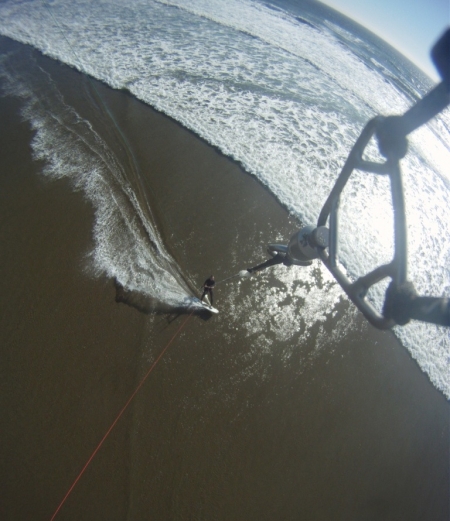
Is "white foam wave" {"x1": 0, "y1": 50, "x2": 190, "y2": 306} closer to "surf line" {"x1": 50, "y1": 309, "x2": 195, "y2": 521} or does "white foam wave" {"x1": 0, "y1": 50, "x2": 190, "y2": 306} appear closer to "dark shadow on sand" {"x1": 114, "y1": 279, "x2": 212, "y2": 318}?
"dark shadow on sand" {"x1": 114, "y1": 279, "x2": 212, "y2": 318}

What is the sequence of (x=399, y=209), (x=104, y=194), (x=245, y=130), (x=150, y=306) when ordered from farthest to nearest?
(x=245, y=130), (x=104, y=194), (x=150, y=306), (x=399, y=209)

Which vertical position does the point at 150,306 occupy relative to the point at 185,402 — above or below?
above

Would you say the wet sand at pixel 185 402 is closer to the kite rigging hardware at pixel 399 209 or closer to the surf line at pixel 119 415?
the surf line at pixel 119 415

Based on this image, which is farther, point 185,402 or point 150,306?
point 150,306

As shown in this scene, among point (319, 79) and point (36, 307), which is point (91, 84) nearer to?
point (36, 307)

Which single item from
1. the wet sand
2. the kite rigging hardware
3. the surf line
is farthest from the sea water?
the kite rigging hardware

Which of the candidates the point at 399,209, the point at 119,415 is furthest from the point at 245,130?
the point at 399,209

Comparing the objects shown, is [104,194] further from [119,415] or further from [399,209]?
[399,209]
